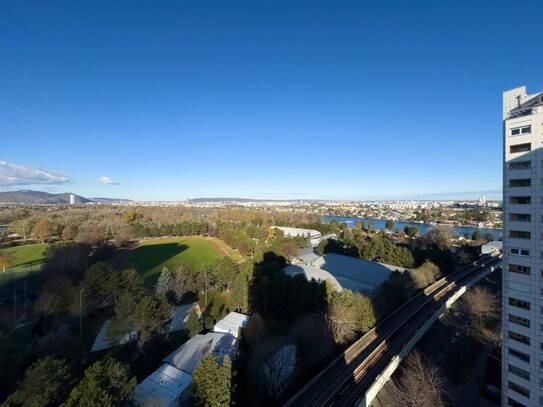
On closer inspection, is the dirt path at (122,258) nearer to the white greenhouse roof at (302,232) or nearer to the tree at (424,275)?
the white greenhouse roof at (302,232)

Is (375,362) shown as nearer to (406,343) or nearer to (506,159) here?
(406,343)

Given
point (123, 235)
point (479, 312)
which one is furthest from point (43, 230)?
point (479, 312)

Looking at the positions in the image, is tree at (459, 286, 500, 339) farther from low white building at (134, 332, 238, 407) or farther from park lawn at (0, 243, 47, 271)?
park lawn at (0, 243, 47, 271)

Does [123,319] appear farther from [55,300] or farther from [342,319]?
[342,319]

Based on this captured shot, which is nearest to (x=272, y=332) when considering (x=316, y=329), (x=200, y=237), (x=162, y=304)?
(x=316, y=329)

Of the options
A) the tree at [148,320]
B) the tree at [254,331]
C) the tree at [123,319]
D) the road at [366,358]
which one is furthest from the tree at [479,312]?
the tree at [123,319]

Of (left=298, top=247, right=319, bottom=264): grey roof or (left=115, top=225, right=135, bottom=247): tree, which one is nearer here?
(left=298, top=247, right=319, bottom=264): grey roof

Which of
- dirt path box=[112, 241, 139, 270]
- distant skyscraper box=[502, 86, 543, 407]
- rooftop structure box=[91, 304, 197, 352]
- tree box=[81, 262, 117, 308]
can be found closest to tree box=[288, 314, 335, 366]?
distant skyscraper box=[502, 86, 543, 407]
